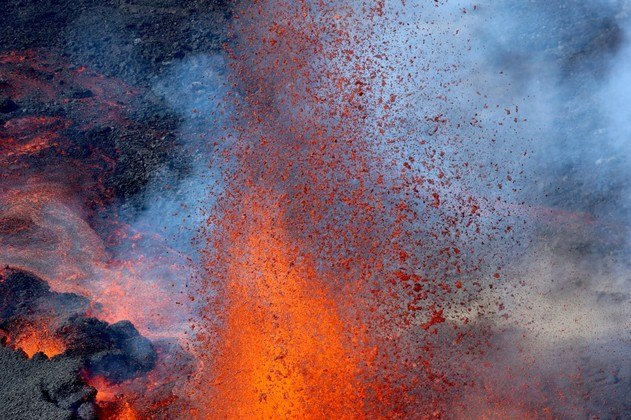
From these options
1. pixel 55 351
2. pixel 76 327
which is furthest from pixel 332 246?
pixel 55 351

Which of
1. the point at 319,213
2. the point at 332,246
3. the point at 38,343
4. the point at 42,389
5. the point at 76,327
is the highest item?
the point at 319,213

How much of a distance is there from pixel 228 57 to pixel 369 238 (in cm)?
475

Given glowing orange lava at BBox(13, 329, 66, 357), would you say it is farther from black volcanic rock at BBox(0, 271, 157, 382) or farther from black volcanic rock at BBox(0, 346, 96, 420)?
black volcanic rock at BBox(0, 346, 96, 420)

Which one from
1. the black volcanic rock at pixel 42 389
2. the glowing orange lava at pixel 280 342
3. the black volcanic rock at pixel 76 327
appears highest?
the glowing orange lava at pixel 280 342

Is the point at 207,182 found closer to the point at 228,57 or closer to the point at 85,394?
the point at 228,57

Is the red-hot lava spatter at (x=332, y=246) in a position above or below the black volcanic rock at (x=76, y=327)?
above

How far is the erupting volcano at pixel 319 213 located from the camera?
7.80 m

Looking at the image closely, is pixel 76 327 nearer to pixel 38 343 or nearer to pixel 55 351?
pixel 55 351

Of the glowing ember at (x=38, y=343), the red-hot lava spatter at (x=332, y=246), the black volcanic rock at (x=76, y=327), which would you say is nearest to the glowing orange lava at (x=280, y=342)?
the red-hot lava spatter at (x=332, y=246)

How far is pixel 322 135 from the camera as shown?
982 cm

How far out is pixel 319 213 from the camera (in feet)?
30.1

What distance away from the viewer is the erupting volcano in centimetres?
780

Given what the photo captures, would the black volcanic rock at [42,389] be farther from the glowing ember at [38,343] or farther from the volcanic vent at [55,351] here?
the glowing ember at [38,343]

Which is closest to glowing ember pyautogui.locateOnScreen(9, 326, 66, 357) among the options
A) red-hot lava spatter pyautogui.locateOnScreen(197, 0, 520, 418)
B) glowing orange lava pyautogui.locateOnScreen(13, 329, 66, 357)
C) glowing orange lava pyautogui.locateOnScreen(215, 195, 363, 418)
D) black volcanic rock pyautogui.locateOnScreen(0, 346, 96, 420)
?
glowing orange lava pyautogui.locateOnScreen(13, 329, 66, 357)
